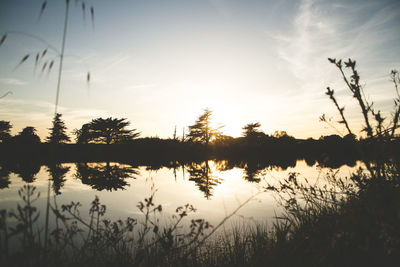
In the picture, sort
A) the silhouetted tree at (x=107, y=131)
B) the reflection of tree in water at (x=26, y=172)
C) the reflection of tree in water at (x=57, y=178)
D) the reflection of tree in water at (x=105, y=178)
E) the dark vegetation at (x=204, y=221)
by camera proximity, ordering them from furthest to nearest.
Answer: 1. the silhouetted tree at (x=107, y=131)
2. the reflection of tree in water at (x=26, y=172)
3. the reflection of tree in water at (x=105, y=178)
4. the reflection of tree in water at (x=57, y=178)
5. the dark vegetation at (x=204, y=221)

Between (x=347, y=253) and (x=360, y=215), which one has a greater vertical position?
(x=360, y=215)

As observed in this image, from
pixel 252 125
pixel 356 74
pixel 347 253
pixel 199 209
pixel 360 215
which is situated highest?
pixel 252 125

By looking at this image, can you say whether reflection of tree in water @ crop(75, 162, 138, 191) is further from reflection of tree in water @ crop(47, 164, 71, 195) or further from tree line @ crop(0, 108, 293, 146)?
tree line @ crop(0, 108, 293, 146)

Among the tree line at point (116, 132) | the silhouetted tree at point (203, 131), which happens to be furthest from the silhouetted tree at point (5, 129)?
the silhouetted tree at point (203, 131)

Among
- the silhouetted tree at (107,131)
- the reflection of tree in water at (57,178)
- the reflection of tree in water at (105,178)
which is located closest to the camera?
the reflection of tree in water at (57,178)

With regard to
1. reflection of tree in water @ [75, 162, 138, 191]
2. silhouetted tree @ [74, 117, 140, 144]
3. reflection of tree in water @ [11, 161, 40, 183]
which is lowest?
reflection of tree in water @ [75, 162, 138, 191]

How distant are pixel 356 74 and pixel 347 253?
5.55ft

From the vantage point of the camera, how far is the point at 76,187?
11.0 metres

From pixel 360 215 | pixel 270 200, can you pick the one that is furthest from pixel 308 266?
pixel 270 200

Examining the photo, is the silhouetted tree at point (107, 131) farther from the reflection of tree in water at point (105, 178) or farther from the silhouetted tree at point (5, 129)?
the reflection of tree in water at point (105, 178)

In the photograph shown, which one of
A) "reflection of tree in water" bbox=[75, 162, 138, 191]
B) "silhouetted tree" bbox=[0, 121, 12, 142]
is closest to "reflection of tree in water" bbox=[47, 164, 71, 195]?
"reflection of tree in water" bbox=[75, 162, 138, 191]

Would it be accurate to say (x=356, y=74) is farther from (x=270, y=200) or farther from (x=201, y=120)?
(x=201, y=120)

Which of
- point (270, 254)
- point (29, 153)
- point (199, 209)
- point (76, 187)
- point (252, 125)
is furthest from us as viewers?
point (252, 125)

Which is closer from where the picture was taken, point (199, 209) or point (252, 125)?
point (199, 209)
